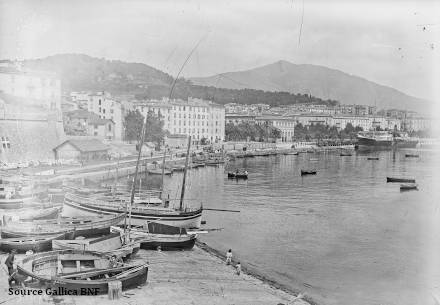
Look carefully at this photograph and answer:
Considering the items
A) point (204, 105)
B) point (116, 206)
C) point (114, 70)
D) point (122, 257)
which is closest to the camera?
point (122, 257)

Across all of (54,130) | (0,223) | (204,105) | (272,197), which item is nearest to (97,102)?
Result: (204,105)

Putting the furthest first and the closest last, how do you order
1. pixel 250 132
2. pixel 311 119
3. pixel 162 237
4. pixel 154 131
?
pixel 311 119 < pixel 250 132 < pixel 154 131 < pixel 162 237

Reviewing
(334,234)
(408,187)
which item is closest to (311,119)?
(408,187)

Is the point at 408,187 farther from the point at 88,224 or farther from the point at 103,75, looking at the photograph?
the point at 103,75

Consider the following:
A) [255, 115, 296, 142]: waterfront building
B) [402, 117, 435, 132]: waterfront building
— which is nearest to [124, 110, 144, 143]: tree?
[255, 115, 296, 142]: waterfront building

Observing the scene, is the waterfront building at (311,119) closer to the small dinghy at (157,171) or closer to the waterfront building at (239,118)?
the waterfront building at (239,118)

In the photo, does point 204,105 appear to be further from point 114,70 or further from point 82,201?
point 114,70

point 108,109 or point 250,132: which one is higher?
point 108,109

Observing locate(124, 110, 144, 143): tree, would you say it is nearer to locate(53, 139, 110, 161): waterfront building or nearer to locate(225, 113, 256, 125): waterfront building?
locate(53, 139, 110, 161): waterfront building
